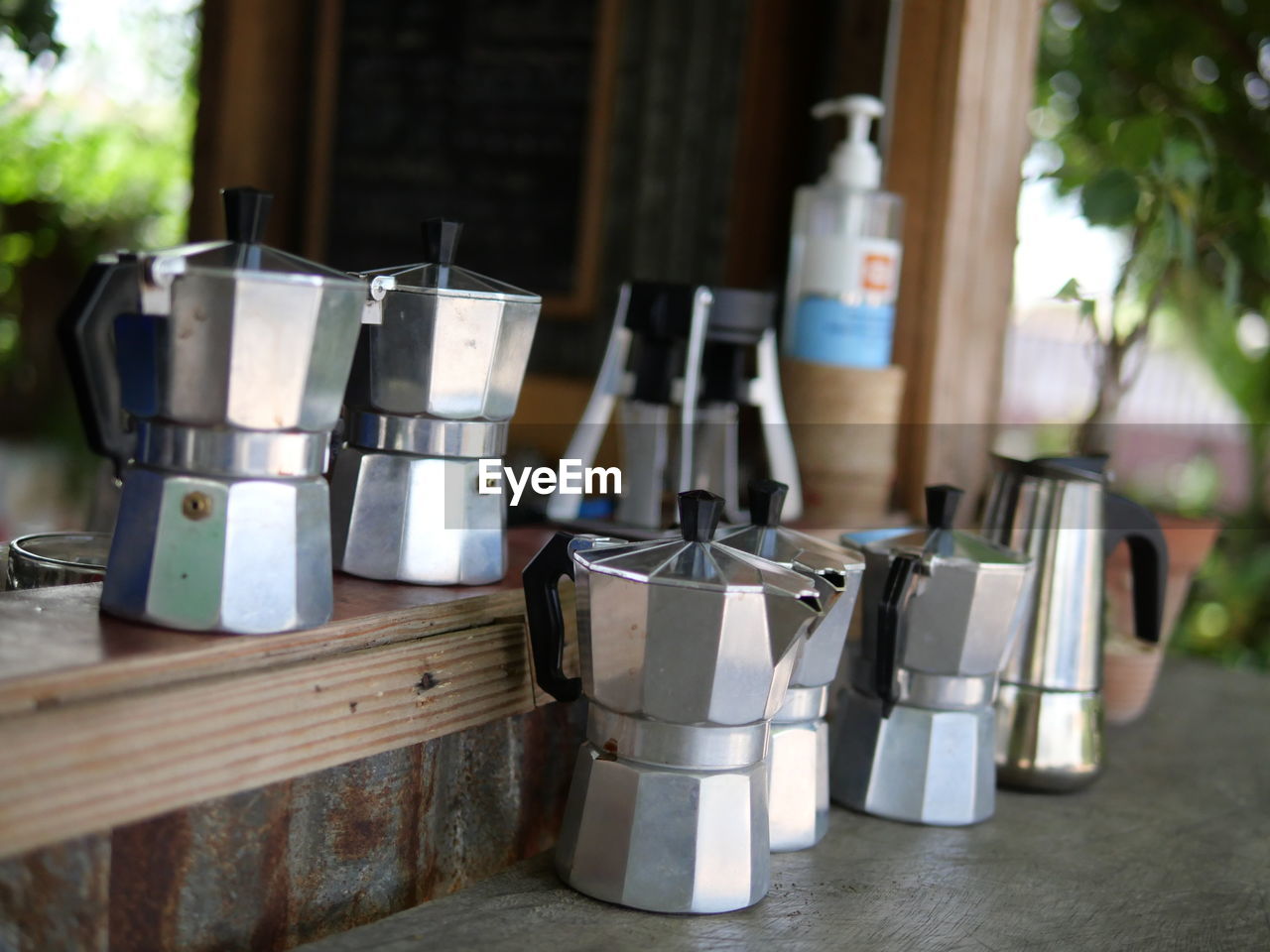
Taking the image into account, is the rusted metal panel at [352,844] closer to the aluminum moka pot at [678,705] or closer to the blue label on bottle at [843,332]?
the aluminum moka pot at [678,705]

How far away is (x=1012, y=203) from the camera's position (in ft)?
5.46

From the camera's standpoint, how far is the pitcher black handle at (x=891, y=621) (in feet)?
3.16

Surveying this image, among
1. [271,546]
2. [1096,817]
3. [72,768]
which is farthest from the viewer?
[1096,817]

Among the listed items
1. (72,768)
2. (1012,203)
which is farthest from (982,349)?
(72,768)

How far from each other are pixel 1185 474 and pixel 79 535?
5.35 m

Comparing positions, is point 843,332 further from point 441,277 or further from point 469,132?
point 469,132

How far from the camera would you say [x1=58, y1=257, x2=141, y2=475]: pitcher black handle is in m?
0.72

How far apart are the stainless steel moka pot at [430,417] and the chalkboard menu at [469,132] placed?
1313 mm

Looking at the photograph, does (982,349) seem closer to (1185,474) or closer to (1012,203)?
(1012,203)

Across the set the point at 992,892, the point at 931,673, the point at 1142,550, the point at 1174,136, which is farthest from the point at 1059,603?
the point at 1174,136

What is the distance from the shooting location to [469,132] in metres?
2.31

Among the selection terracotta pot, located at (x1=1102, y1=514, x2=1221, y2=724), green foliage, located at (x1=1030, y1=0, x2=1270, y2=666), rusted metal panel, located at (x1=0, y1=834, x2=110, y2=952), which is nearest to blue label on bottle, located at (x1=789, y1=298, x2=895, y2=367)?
green foliage, located at (x1=1030, y1=0, x2=1270, y2=666)

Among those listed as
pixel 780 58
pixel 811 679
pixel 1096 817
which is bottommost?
pixel 1096 817

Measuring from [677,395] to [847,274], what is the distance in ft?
1.08
